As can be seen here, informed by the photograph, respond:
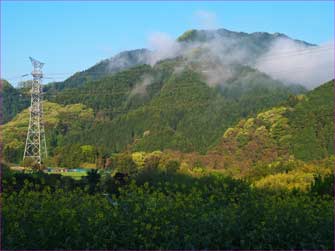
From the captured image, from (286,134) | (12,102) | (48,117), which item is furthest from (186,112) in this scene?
(12,102)

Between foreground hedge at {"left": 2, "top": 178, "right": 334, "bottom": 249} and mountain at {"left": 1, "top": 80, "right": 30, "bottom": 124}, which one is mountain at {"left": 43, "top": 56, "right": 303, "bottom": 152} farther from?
foreground hedge at {"left": 2, "top": 178, "right": 334, "bottom": 249}

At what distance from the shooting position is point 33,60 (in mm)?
35125

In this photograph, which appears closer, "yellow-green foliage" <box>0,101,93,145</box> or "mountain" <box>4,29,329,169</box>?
"mountain" <box>4,29,329,169</box>

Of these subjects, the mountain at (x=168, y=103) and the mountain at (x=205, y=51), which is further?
the mountain at (x=205, y=51)

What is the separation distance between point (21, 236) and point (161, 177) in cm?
679

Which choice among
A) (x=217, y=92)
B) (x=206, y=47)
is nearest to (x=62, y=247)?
(x=217, y=92)

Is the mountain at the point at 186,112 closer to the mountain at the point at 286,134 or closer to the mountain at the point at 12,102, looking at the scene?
A: the mountain at the point at 286,134

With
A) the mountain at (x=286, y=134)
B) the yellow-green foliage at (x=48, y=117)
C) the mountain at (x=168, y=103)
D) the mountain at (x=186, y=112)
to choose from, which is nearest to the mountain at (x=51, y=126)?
the yellow-green foliage at (x=48, y=117)

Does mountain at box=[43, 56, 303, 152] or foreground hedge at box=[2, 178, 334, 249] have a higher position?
mountain at box=[43, 56, 303, 152]

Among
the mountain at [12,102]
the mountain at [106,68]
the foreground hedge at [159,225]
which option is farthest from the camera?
the mountain at [106,68]

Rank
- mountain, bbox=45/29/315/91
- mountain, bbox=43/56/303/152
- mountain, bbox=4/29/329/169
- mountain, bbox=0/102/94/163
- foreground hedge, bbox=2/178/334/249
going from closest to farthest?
foreground hedge, bbox=2/178/334/249, mountain, bbox=4/29/329/169, mountain, bbox=0/102/94/163, mountain, bbox=43/56/303/152, mountain, bbox=45/29/315/91

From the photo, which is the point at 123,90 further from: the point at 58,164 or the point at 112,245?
the point at 112,245

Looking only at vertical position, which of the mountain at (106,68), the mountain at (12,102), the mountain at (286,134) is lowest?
the mountain at (286,134)

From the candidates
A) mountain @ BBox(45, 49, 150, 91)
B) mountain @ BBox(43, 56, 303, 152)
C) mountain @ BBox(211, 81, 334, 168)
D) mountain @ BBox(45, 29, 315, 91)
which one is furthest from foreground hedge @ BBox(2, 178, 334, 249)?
mountain @ BBox(45, 49, 150, 91)
